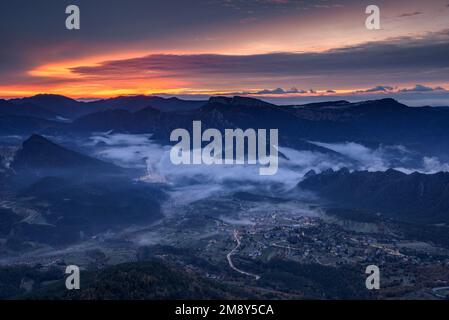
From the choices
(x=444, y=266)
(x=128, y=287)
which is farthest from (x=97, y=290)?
(x=444, y=266)

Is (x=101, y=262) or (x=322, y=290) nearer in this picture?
(x=322, y=290)

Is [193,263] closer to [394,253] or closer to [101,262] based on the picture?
[101,262]

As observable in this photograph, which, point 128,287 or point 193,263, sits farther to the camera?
A: point 193,263

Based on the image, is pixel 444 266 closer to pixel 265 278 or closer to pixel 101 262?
pixel 265 278
